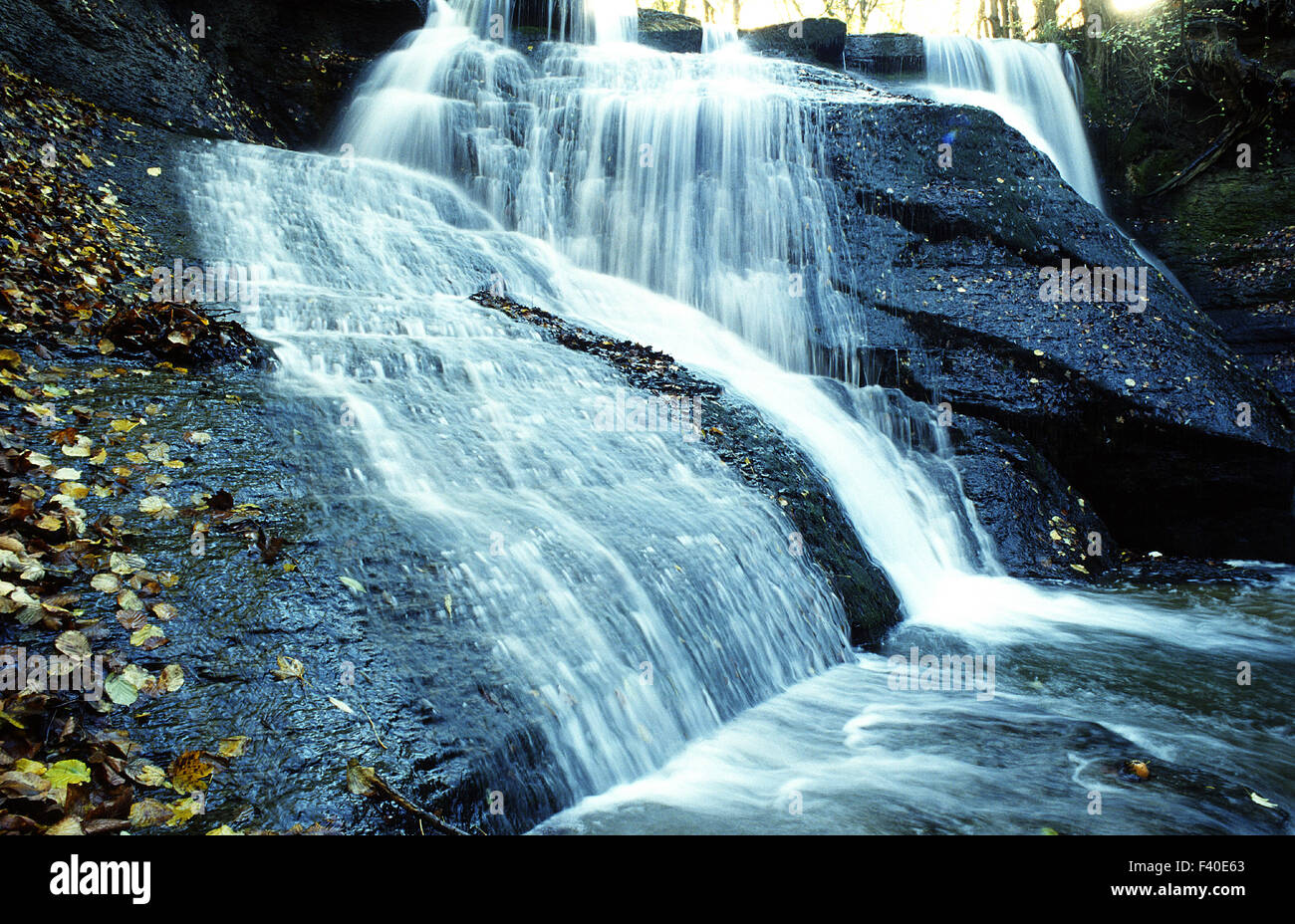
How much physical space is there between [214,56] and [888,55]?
13396 millimetres

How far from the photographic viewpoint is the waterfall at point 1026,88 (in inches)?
571

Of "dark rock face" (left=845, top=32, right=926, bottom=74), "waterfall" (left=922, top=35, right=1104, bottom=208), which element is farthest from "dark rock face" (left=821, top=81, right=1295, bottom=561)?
"dark rock face" (left=845, top=32, right=926, bottom=74)

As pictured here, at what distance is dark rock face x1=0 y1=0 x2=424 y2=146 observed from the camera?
8.76 meters

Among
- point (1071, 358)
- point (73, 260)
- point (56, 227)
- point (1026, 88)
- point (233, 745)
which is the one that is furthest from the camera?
point (1026, 88)

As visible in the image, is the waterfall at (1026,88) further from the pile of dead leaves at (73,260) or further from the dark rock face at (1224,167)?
the pile of dead leaves at (73,260)

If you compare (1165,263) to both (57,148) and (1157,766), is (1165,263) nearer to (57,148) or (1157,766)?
(1157,766)

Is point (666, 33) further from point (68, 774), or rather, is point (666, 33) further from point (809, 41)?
point (68, 774)

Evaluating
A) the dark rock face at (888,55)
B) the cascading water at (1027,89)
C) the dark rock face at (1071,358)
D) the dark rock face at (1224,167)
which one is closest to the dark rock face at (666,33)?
the dark rock face at (888,55)

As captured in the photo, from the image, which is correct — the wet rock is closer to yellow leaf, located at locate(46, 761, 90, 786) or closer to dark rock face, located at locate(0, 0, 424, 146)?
yellow leaf, located at locate(46, 761, 90, 786)

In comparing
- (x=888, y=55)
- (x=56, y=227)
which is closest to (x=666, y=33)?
(x=888, y=55)

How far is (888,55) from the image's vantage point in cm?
1638

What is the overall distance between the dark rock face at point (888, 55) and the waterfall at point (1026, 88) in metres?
0.23
